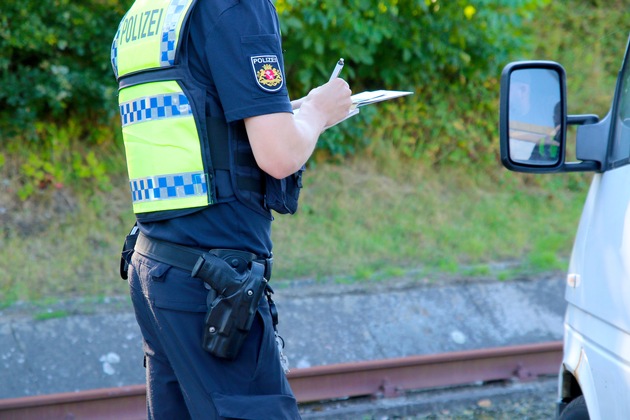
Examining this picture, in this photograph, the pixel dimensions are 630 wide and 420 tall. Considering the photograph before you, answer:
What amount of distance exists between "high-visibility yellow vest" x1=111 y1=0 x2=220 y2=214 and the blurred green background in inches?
159

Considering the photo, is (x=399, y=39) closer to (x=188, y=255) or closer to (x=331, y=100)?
(x=331, y=100)

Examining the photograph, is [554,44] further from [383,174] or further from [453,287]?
[453,287]

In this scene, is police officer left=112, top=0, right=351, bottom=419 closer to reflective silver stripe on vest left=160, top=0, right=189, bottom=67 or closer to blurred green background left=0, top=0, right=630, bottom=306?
reflective silver stripe on vest left=160, top=0, right=189, bottom=67

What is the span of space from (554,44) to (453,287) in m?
5.13

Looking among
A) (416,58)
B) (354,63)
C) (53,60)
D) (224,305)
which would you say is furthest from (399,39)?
(224,305)

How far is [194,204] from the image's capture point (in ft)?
7.09

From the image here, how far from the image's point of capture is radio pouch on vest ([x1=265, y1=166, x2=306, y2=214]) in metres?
2.22

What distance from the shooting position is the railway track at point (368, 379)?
14.6 ft

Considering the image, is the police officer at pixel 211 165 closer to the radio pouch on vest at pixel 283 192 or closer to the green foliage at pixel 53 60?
the radio pouch on vest at pixel 283 192

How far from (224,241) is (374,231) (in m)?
5.50

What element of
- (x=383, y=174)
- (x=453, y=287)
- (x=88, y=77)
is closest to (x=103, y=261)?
(x=88, y=77)

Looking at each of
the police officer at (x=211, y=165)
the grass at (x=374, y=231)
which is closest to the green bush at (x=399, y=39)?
the grass at (x=374, y=231)

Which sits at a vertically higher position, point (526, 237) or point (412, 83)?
point (412, 83)

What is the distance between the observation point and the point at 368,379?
4969 millimetres
